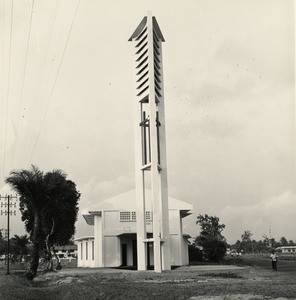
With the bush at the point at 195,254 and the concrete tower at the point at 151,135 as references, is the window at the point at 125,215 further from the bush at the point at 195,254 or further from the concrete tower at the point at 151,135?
the bush at the point at 195,254

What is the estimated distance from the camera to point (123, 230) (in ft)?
140

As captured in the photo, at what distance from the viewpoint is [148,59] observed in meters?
31.0

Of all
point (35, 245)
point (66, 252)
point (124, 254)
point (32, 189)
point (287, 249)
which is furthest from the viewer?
point (287, 249)

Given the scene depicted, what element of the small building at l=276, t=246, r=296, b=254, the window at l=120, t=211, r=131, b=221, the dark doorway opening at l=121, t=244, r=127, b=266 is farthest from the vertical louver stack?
the small building at l=276, t=246, r=296, b=254

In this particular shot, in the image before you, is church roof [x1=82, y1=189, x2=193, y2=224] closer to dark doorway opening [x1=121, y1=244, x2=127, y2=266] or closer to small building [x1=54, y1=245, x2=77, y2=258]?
dark doorway opening [x1=121, y1=244, x2=127, y2=266]

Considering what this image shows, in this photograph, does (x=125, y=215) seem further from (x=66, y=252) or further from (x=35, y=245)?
(x=66, y=252)

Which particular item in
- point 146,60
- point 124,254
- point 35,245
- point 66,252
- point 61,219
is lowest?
point 66,252

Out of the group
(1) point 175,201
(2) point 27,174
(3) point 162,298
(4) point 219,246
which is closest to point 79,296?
(3) point 162,298

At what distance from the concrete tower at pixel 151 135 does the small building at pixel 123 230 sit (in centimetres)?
923

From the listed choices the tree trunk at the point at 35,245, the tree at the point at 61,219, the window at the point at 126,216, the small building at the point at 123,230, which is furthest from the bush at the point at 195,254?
the tree trunk at the point at 35,245

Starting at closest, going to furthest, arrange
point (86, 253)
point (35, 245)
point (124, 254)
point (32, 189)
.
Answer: point (32, 189), point (35, 245), point (124, 254), point (86, 253)

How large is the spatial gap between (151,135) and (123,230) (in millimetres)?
14231

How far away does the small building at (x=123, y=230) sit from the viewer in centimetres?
4191

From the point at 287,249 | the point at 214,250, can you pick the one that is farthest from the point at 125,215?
the point at 287,249
